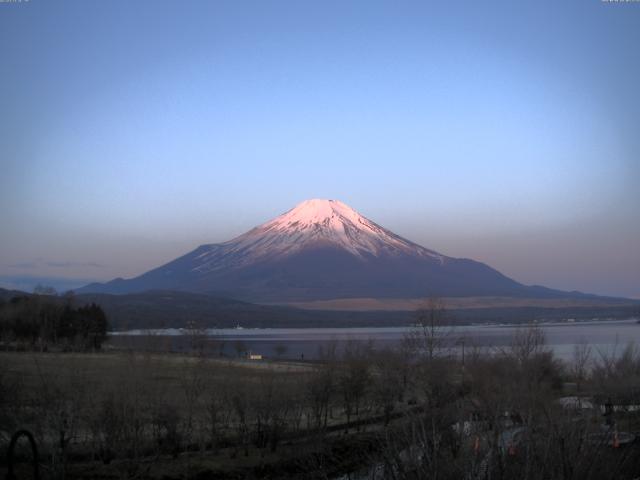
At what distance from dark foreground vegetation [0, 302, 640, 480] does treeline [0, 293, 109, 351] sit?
28202 millimetres

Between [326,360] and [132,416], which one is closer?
[132,416]

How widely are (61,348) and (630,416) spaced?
141 ft

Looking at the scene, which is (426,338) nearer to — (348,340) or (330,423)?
(348,340)

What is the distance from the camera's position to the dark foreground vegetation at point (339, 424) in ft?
31.7

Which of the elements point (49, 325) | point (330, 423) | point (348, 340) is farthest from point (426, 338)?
point (49, 325)

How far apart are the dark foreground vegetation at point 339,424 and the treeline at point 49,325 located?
28.2 meters

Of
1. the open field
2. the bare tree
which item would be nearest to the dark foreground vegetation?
the open field

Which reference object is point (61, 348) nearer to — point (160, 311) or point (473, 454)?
point (473, 454)

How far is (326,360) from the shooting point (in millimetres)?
32938

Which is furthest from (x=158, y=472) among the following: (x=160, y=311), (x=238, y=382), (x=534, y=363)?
(x=160, y=311)

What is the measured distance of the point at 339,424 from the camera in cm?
2748

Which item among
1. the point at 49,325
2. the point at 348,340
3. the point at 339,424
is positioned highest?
the point at 49,325

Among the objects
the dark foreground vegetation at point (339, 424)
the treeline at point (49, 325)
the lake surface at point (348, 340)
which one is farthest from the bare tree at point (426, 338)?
the treeline at point (49, 325)

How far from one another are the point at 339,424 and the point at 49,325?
4237cm
